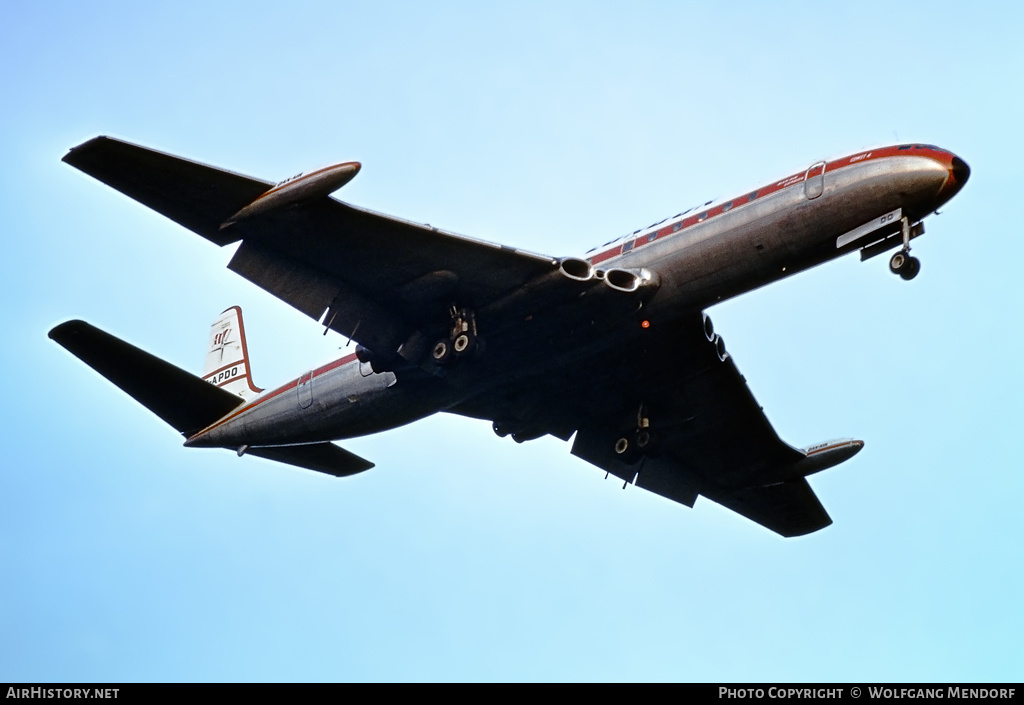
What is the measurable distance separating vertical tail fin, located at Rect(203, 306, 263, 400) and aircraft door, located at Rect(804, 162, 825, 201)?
54.8ft

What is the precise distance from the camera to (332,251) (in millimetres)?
28750

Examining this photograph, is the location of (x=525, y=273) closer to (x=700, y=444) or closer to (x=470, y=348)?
(x=470, y=348)

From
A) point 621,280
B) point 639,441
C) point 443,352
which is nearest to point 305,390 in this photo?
point 443,352

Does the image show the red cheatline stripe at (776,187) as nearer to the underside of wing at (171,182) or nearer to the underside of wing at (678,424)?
the underside of wing at (678,424)

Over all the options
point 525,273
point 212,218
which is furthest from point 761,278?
point 212,218

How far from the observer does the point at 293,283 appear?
2936 centimetres

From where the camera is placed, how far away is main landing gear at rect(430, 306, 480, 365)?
2889 cm

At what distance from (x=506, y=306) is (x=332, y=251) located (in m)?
4.11

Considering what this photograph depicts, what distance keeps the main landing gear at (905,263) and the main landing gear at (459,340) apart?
30.5ft

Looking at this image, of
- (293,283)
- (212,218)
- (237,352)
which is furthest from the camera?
(237,352)

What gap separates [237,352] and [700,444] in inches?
546

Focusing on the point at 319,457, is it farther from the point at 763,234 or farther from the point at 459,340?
the point at 763,234

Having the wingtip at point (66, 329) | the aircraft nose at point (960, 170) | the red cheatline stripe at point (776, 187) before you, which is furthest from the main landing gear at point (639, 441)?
the wingtip at point (66, 329)
